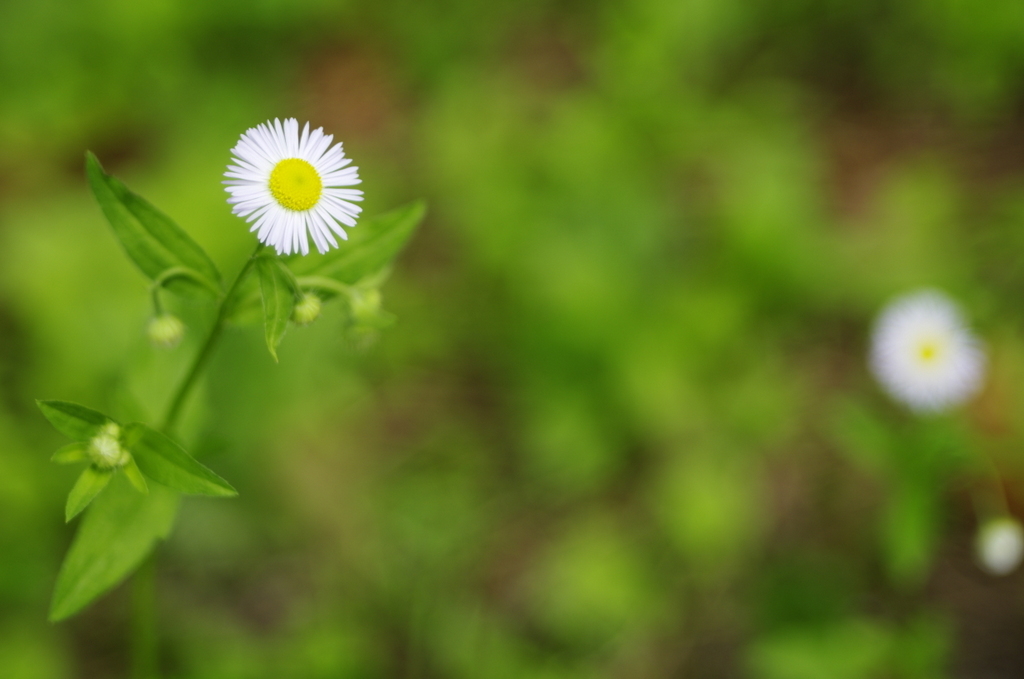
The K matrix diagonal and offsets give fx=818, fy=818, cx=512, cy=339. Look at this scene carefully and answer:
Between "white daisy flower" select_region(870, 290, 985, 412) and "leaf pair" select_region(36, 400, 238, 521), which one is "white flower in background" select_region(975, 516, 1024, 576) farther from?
"leaf pair" select_region(36, 400, 238, 521)

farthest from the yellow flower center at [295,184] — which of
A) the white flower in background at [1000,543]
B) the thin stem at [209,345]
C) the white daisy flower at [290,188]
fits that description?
the white flower in background at [1000,543]

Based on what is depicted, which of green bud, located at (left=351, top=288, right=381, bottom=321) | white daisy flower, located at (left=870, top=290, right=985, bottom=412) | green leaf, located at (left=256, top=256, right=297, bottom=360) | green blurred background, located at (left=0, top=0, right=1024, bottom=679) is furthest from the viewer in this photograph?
green blurred background, located at (left=0, top=0, right=1024, bottom=679)

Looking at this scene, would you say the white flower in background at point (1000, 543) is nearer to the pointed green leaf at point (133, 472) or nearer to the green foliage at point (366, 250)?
the green foliage at point (366, 250)

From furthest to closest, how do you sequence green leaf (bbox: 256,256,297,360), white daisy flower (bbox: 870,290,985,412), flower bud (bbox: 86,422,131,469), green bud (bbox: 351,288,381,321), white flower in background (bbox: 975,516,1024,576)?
white daisy flower (bbox: 870,290,985,412)
white flower in background (bbox: 975,516,1024,576)
green bud (bbox: 351,288,381,321)
flower bud (bbox: 86,422,131,469)
green leaf (bbox: 256,256,297,360)

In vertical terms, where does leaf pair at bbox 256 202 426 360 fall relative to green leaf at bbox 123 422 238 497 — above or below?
above

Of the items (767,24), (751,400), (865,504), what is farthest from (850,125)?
(865,504)

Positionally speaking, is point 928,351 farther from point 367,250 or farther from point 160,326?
point 160,326

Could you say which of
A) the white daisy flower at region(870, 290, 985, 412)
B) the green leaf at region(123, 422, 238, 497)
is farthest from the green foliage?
the white daisy flower at region(870, 290, 985, 412)

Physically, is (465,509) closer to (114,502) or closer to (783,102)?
(114,502)
